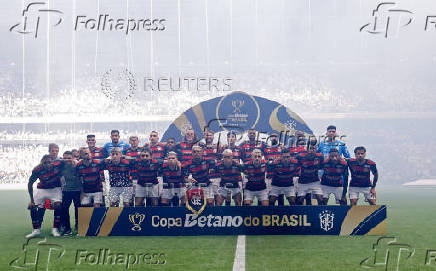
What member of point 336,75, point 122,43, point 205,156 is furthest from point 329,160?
point 122,43

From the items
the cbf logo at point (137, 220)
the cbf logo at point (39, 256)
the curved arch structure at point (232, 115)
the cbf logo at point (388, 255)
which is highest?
the curved arch structure at point (232, 115)

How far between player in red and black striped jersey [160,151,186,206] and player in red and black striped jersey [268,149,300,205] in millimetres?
1545

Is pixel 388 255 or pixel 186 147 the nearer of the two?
pixel 388 255

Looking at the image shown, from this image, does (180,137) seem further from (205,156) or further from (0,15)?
(0,15)

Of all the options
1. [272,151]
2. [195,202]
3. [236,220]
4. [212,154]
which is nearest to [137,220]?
[195,202]

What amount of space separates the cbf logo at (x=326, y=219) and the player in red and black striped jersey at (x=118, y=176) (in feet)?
10.9

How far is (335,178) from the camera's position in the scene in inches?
402

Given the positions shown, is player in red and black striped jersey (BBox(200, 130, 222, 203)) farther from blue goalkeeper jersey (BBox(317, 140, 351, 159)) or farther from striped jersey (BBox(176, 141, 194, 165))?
blue goalkeeper jersey (BBox(317, 140, 351, 159))

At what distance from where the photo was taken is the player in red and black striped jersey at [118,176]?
391 inches

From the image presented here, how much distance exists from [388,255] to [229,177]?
3.83m

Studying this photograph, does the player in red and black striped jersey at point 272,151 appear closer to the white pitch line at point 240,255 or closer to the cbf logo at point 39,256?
the white pitch line at point 240,255

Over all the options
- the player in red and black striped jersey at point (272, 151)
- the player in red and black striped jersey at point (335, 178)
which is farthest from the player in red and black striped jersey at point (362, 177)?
the player in red and black striped jersey at point (272, 151)

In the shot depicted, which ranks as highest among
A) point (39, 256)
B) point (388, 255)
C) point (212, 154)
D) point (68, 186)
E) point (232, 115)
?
point (232, 115)

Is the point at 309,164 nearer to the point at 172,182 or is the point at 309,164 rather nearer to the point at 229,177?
the point at 229,177
